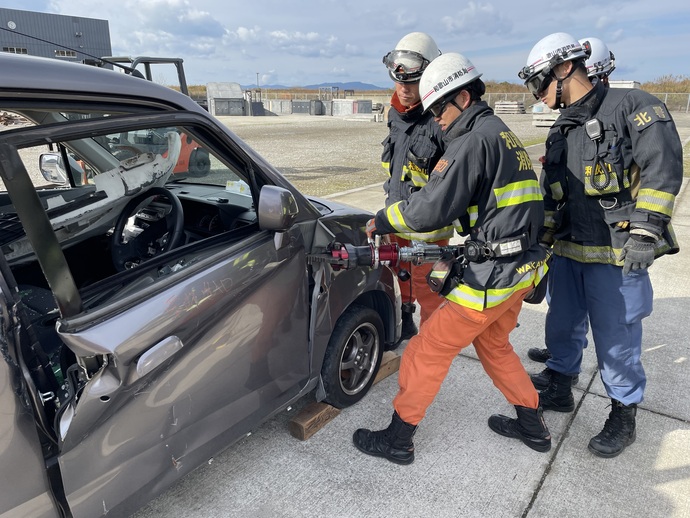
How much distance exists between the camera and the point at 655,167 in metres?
2.31

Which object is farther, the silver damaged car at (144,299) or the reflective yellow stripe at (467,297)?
the reflective yellow stripe at (467,297)

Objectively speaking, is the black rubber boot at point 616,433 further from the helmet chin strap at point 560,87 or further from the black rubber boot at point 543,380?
the helmet chin strap at point 560,87

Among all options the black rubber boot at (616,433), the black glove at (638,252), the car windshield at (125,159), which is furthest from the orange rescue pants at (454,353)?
the car windshield at (125,159)

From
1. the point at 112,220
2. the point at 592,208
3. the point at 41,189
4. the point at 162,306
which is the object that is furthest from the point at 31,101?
the point at 592,208

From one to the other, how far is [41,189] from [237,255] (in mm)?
1705

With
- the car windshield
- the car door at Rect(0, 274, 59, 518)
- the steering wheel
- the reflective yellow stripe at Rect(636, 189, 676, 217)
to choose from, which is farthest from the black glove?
the car door at Rect(0, 274, 59, 518)

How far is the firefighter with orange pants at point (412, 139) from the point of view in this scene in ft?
9.88

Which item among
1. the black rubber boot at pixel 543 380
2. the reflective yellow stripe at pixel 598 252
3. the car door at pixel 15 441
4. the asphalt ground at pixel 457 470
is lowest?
the asphalt ground at pixel 457 470

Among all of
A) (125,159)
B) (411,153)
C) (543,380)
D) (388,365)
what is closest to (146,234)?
(125,159)

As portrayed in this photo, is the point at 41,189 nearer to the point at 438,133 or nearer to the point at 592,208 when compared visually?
the point at 438,133

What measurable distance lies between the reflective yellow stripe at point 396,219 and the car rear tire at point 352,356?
0.63 meters

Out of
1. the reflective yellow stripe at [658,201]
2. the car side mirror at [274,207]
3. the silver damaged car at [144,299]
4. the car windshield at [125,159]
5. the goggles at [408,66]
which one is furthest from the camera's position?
the goggles at [408,66]

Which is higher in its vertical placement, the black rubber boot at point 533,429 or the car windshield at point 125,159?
the car windshield at point 125,159

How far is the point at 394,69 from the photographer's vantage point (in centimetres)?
311
